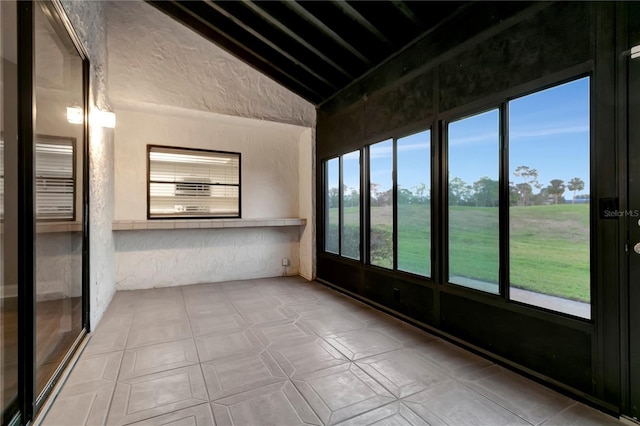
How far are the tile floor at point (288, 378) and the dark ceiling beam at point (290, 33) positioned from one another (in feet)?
11.1

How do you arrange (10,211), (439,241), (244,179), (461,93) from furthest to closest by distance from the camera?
(244,179) → (439,241) → (461,93) → (10,211)

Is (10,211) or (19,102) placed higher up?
(19,102)

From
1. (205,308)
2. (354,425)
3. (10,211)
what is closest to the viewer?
(10,211)

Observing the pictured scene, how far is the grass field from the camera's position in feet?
6.63

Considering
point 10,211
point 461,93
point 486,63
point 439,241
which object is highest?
point 486,63

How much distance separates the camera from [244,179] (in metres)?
5.42

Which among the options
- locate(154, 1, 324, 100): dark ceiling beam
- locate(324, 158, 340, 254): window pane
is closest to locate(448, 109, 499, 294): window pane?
locate(324, 158, 340, 254): window pane

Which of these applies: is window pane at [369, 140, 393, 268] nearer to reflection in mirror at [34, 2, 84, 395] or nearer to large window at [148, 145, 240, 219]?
large window at [148, 145, 240, 219]

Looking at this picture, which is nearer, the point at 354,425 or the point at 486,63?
the point at 354,425

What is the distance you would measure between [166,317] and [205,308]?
48 centimetres

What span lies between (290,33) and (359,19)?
0.97 meters

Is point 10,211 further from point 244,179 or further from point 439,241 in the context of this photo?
point 244,179

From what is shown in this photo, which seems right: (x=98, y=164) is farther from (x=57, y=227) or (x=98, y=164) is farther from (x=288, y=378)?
(x=288, y=378)

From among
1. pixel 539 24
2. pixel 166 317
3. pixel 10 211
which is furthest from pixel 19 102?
pixel 539 24
